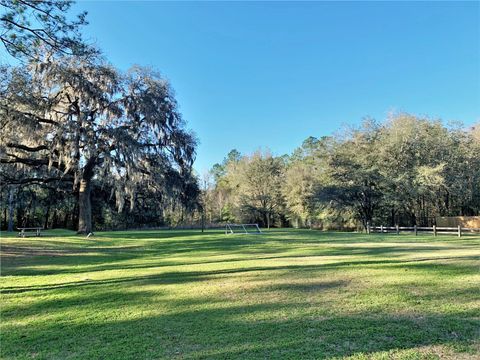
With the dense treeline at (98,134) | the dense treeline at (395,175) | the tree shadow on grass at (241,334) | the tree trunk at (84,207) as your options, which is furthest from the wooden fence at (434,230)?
the tree trunk at (84,207)

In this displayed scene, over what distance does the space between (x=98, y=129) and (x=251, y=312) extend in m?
18.1

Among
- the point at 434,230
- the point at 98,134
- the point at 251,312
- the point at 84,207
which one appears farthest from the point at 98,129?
the point at 434,230

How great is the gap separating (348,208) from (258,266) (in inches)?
1148

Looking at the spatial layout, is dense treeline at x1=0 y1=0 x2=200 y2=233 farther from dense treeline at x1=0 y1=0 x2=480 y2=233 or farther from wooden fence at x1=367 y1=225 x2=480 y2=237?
wooden fence at x1=367 y1=225 x2=480 y2=237

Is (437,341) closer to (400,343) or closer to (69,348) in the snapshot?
(400,343)

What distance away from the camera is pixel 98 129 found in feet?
67.4

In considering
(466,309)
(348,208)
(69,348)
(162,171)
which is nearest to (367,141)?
(348,208)

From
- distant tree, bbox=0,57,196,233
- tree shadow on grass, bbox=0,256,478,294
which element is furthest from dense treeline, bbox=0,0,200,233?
tree shadow on grass, bbox=0,256,478,294

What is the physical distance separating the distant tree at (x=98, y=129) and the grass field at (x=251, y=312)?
483 inches

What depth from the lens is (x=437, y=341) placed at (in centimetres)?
364

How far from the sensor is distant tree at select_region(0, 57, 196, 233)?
63.2 ft

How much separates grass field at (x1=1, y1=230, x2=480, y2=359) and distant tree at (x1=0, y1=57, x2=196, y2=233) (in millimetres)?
12261

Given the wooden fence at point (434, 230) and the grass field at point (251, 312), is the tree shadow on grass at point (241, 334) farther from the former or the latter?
the wooden fence at point (434, 230)

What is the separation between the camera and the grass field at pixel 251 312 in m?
3.65
